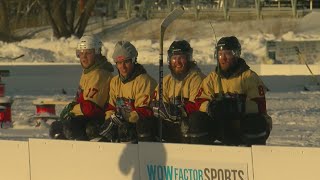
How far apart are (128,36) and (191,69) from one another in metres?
41.9

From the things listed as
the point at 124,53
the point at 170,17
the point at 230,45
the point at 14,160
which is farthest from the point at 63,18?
the point at 170,17

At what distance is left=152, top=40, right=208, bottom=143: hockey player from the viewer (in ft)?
28.6

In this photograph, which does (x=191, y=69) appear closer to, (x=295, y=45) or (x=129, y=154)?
(x=129, y=154)

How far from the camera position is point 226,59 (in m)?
8.45

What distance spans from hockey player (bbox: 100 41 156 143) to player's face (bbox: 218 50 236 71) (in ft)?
2.67

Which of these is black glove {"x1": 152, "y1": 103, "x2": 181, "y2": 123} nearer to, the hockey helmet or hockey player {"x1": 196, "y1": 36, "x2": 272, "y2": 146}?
hockey player {"x1": 196, "y1": 36, "x2": 272, "y2": 146}

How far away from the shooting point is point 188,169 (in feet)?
24.4

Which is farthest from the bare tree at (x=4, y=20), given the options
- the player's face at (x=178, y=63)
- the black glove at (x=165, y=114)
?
the black glove at (x=165, y=114)

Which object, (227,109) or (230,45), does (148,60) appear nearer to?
(230,45)

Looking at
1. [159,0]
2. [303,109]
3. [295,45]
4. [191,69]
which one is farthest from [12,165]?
[159,0]

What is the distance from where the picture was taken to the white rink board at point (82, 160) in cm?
786

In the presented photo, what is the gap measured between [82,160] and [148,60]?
2928 centimetres

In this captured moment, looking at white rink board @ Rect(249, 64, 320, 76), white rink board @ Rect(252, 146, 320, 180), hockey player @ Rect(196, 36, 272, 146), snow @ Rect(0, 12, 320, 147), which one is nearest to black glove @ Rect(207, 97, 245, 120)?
hockey player @ Rect(196, 36, 272, 146)

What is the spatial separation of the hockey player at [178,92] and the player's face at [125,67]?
326 mm
